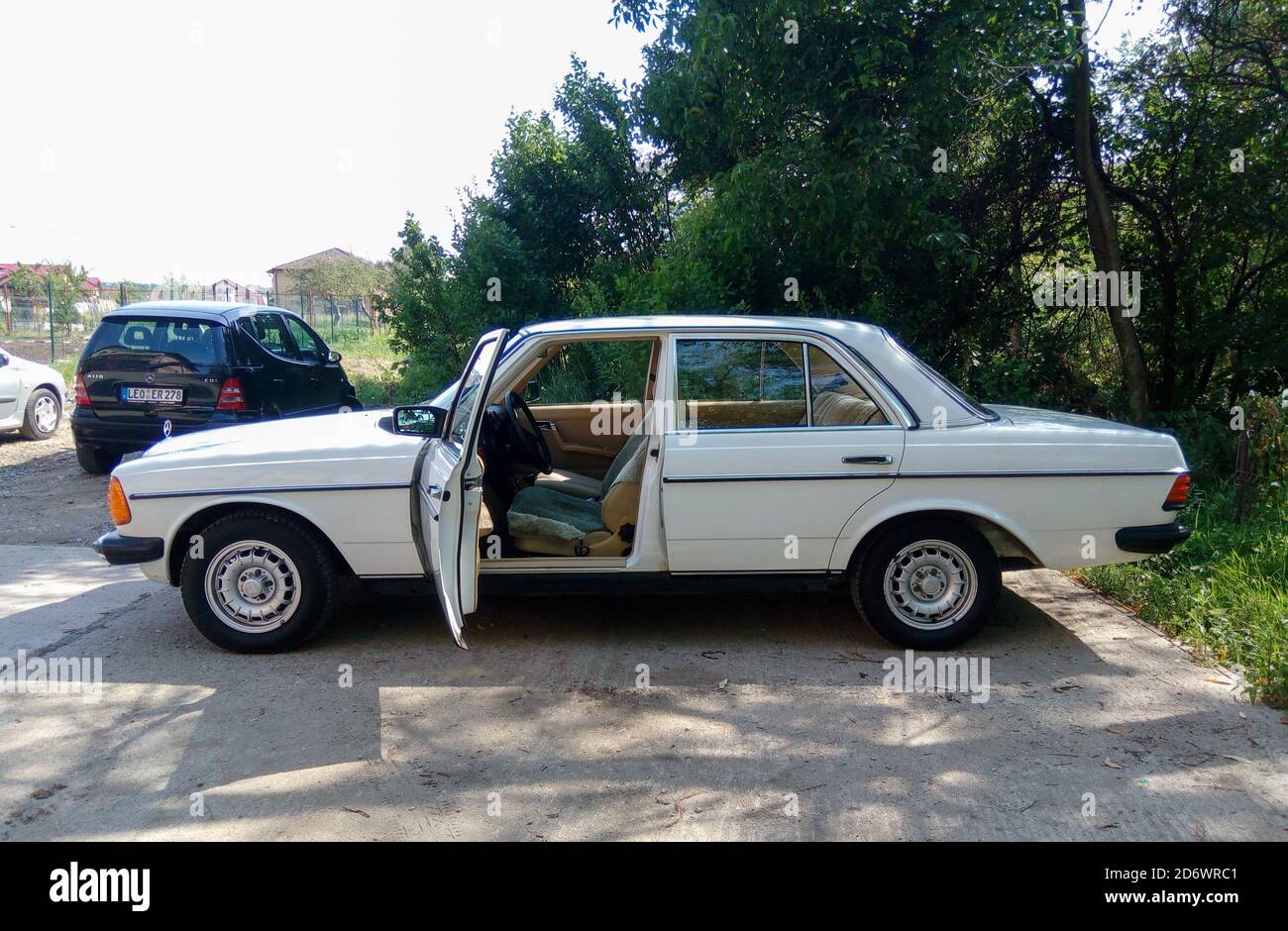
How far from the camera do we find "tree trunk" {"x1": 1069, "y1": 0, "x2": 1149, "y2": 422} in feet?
30.8

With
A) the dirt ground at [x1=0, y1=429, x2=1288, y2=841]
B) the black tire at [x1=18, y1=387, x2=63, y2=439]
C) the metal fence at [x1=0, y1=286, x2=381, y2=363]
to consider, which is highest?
the metal fence at [x1=0, y1=286, x2=381, y2=363]

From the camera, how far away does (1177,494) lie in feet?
16.5

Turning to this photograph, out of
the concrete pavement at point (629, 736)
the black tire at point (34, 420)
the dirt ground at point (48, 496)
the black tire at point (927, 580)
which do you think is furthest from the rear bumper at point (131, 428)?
the black tire at point (927, 580)

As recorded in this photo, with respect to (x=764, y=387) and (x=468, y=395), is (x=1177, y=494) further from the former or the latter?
(x=468, y=395)

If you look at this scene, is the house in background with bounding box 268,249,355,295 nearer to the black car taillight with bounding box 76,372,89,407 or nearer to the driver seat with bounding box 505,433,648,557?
the black car taillight with bounding box 76,372,89,407

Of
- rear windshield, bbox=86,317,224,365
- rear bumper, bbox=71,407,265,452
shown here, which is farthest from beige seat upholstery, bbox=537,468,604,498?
rear windshield, bbox=86,317,224,365

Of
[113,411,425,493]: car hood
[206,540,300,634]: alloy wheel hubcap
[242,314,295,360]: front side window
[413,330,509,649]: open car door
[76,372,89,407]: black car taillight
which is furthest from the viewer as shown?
[242,314,295,360]: front side window

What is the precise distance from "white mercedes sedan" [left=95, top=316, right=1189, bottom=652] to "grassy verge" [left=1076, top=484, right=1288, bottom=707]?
2.16 ft

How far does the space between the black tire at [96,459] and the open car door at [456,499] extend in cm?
692

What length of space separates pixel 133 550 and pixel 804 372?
11.4ft

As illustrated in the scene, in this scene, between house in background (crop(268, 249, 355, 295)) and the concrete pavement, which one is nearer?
the concrete pavement

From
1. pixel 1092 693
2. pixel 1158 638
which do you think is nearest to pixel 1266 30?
pixel 1158 638

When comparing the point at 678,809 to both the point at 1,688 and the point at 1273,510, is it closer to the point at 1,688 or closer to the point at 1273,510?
the point at 1,688

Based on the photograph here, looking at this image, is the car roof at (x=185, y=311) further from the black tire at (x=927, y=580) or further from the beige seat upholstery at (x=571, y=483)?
the black tire at (x=927, y=580)
